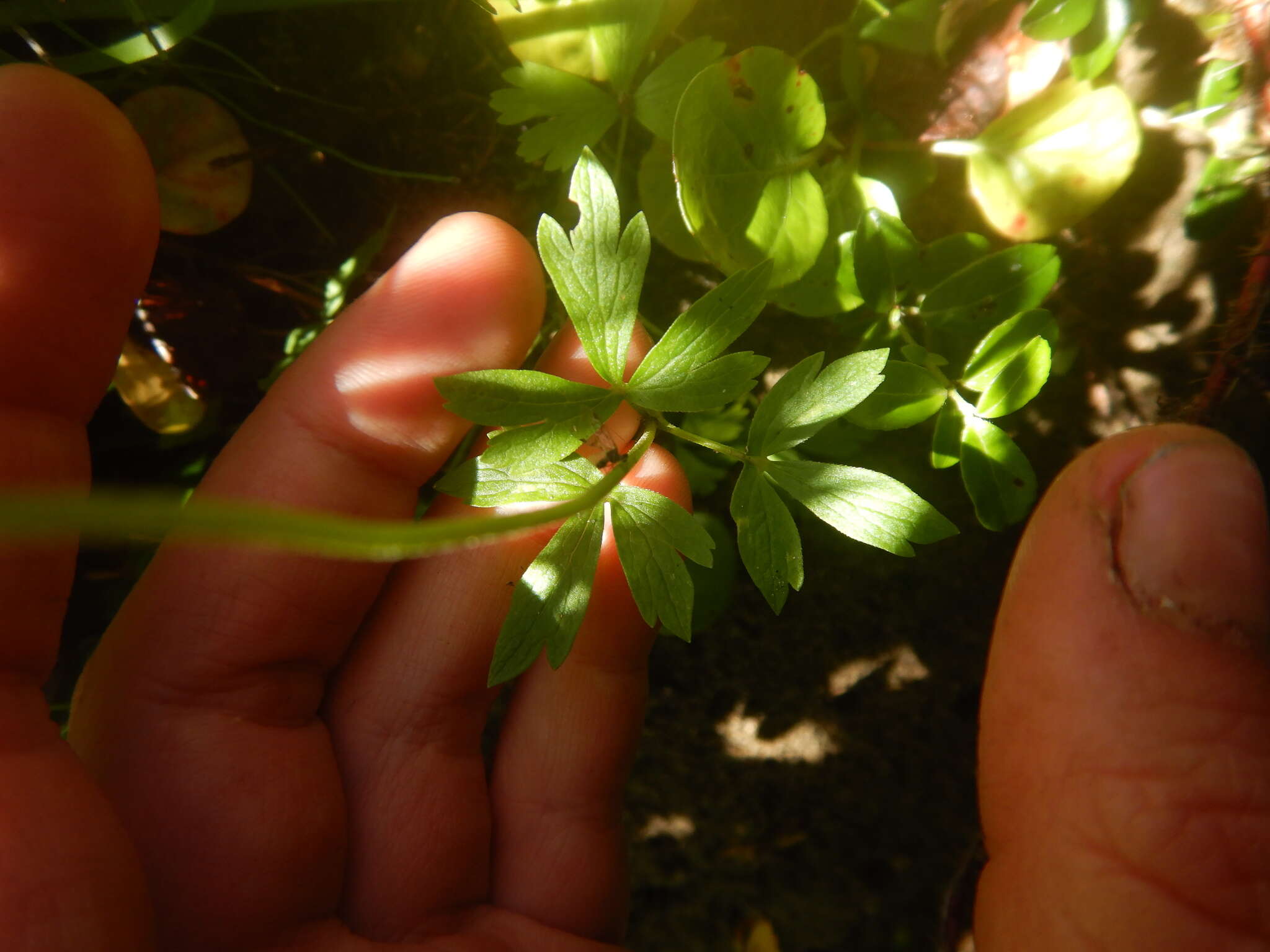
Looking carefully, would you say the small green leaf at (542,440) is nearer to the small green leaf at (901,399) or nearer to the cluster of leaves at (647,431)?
the cluster of leaves at (647,431)

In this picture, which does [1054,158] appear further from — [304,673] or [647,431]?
[304,673]

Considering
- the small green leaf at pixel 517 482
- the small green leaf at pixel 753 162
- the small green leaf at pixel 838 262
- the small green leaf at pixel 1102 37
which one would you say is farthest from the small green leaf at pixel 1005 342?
the small green leaf at pixel 517 482

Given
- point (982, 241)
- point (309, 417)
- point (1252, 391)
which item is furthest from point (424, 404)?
point (1252, 391)

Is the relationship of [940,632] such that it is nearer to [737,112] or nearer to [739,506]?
[739,506]

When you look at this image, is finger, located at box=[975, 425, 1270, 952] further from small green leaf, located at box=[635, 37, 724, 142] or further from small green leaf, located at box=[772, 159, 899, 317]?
small green leaf, located at box=[635, 37, 724, 142]

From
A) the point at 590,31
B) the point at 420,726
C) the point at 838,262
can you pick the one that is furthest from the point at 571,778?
the point at 590,31
